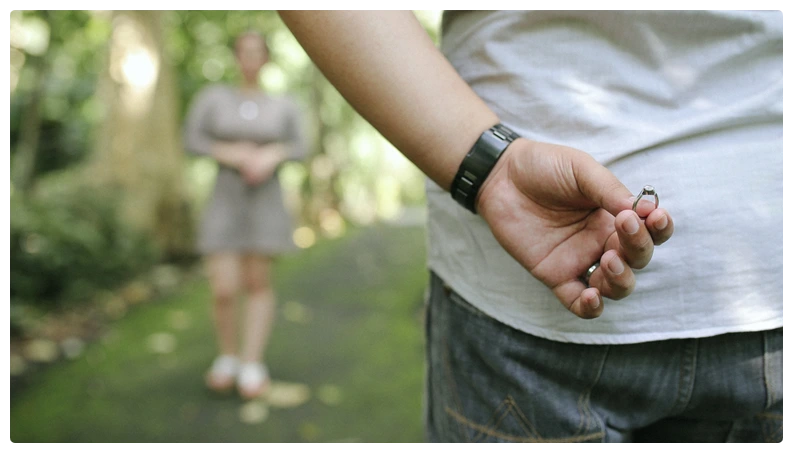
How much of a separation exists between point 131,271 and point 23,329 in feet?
4.98

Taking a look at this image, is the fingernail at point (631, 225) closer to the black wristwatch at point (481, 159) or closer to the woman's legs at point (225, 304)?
the black wristwatch at point (481, 159)

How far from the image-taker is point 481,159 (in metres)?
0.92

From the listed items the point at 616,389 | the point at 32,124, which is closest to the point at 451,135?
the point at 616,389

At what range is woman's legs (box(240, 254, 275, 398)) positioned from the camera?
4008mm

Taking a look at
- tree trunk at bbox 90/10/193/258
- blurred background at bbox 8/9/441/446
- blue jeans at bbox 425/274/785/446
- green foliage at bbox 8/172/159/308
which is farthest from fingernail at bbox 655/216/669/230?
tree trunk at bbox 90/10/193/258

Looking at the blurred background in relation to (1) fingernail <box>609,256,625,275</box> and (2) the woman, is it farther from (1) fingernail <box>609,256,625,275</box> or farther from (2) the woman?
(1) fingernail <box>609,256,625,275</box>

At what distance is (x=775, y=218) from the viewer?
91 centimetres

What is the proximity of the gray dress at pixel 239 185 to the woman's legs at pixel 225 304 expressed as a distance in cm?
9

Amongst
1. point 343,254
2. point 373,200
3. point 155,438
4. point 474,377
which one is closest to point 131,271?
point 155,438

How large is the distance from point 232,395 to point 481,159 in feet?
11.8

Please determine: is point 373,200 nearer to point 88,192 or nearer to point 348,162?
point 348,162

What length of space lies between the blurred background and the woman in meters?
0.23

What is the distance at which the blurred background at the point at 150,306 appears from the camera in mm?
3780

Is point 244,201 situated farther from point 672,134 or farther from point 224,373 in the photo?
point 672,134
